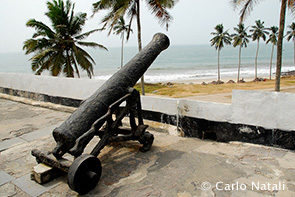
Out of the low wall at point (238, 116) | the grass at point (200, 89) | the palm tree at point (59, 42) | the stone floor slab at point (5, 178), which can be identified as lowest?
the grass at point (200, 89)

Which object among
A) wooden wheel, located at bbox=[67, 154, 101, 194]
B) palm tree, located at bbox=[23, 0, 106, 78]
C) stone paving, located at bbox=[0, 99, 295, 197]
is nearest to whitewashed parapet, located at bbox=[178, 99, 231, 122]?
stone paving, located at bbox=[0, 99, 295, 197]

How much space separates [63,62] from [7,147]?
13035 mm

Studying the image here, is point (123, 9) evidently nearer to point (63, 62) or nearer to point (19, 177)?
point (63, 62)

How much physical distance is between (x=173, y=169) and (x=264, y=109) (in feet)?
5.38

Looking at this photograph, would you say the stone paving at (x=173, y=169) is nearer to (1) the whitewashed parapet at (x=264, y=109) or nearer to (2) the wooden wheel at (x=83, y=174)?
(2) the wooden wheel at (x=83, y=174)

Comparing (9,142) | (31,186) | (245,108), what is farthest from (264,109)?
(9,142)

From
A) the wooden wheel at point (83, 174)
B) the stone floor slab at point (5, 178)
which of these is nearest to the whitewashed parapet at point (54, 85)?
the stone floor slab at point (5, 178)

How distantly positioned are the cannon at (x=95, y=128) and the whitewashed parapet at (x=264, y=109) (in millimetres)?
1476

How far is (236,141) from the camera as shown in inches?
148

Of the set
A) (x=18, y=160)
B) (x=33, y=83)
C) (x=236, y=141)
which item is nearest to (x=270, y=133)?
(x=236, y=141)

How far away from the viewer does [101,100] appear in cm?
323

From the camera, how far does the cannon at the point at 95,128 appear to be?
2.59 meters

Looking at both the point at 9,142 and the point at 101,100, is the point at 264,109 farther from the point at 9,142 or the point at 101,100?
the point at 9,142

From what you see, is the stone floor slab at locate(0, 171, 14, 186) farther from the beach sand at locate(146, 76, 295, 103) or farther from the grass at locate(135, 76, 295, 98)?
the grass at locate(135, 76, 295, 98)
